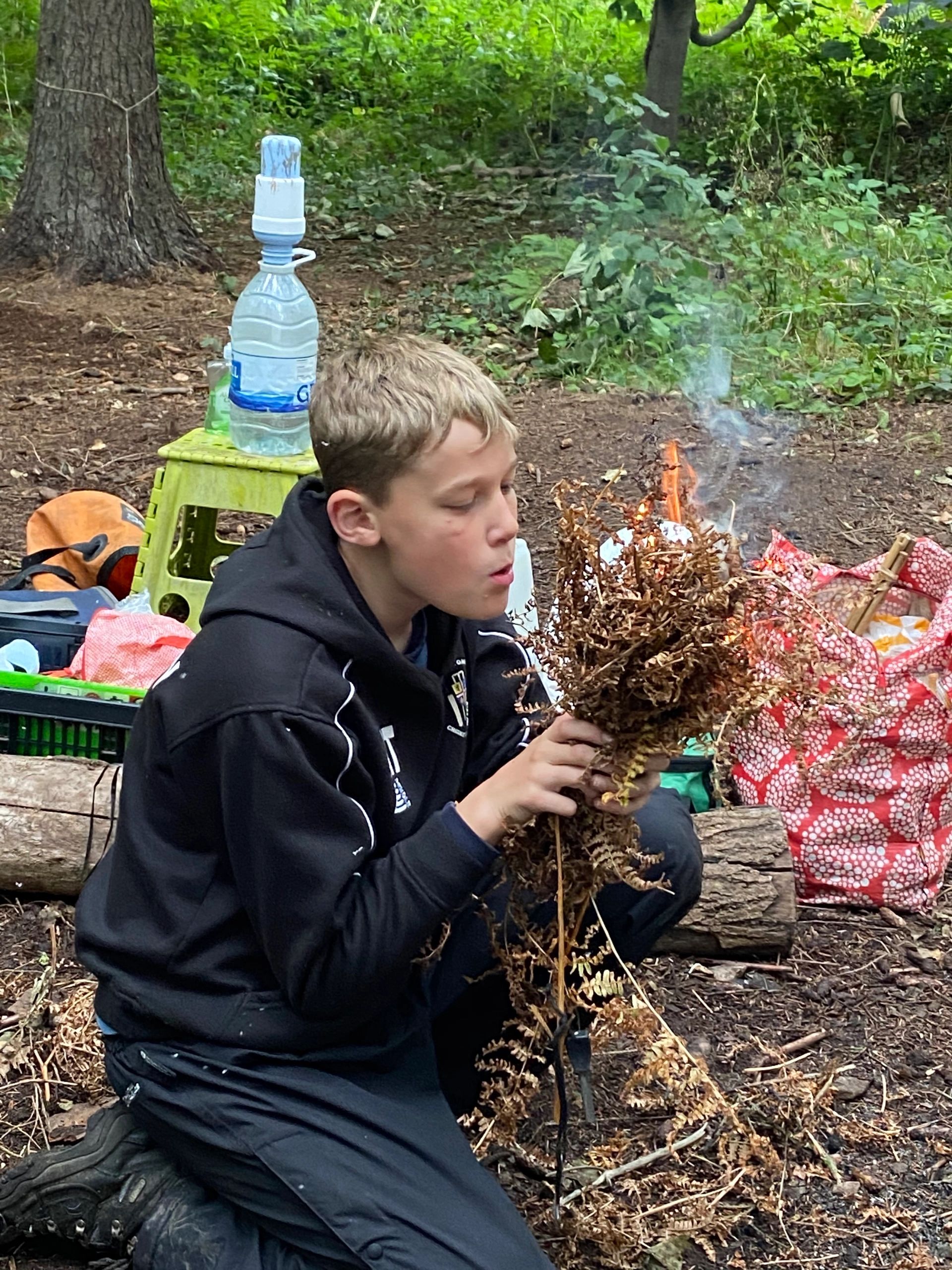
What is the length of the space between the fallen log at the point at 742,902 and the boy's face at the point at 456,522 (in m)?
1.24

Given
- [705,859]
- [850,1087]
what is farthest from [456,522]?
[850,1087]

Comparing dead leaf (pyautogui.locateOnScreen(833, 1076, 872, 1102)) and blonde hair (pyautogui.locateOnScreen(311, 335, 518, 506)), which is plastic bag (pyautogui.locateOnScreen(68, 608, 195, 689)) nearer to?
blonde hair (pyautogui.locateOnScreen(311, 335, 518, 506))

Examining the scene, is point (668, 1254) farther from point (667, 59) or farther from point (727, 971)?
point (667, 59)

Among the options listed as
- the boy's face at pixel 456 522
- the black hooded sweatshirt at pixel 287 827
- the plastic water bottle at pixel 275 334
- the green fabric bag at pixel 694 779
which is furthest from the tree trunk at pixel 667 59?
the black hooded sweatshirt at pixel 287 827

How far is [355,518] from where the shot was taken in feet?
7.02

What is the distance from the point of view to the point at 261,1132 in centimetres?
208

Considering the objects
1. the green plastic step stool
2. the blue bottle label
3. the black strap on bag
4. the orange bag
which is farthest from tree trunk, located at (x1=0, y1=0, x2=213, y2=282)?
the blue bottle label

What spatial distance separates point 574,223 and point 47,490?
455cm

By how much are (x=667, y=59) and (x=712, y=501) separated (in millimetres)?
5041

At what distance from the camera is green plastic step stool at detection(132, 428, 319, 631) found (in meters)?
3.80

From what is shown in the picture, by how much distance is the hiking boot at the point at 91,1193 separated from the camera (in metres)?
2.25

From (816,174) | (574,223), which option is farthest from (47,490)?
(816,174)

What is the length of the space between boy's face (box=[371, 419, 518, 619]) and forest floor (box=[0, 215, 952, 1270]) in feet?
2.72

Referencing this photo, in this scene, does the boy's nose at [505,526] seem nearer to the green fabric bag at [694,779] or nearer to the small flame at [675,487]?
the small flame at [675,487]
